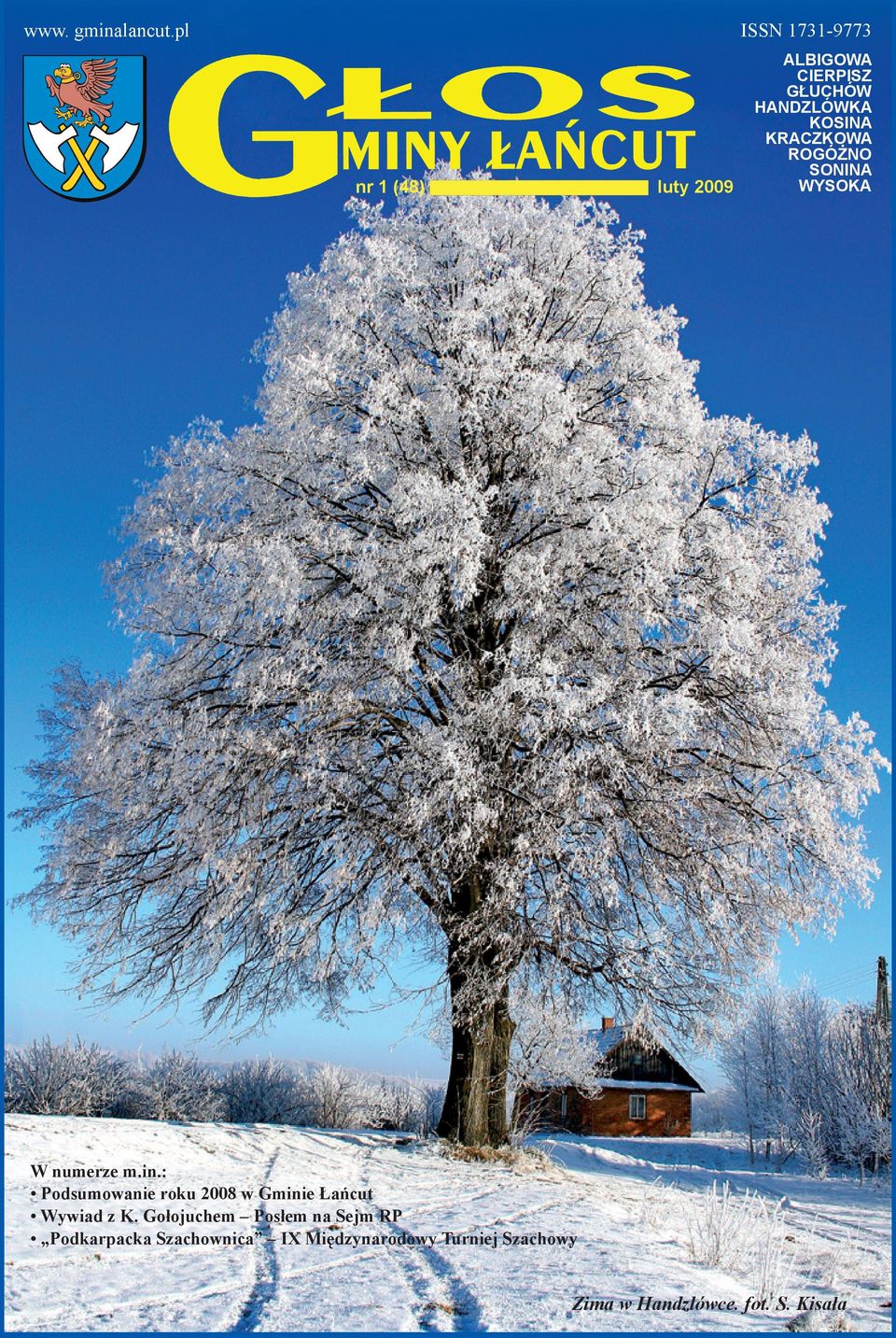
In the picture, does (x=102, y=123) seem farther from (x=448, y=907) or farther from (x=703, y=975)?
(x=703, y=975)

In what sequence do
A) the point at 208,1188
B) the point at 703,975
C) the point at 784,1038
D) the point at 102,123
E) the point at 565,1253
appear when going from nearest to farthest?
the point at 565,1253
the point at 208,1188
the point at 102,123
the point at 703,975
the point at 784,1038

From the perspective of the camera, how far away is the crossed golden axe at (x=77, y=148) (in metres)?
8.00

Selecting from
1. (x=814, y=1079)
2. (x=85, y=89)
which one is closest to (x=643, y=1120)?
(x=814, y=1079)

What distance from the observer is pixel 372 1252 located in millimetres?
6133

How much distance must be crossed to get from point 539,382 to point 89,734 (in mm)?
5666

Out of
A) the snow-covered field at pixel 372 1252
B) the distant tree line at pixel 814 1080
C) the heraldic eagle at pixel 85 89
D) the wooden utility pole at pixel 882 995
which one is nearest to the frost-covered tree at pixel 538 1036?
the snow-covered field at pixel 372 1252

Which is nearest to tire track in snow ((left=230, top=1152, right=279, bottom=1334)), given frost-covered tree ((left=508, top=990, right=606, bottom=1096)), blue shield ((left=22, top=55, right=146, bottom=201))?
frost-covered tree ((left=508, top=990, right=606, bottom=1096))

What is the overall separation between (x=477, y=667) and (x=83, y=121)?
5871 mm

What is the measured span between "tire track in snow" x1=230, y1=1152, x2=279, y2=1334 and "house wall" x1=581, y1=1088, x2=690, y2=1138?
37412 millimetres

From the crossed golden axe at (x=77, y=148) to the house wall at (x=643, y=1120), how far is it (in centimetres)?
3972

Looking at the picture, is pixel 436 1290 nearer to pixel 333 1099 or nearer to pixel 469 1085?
pixel 469 1085

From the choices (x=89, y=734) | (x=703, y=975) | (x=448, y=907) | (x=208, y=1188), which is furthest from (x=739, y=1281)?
(x=89, y=734)

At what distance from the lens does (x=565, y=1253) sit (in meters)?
6.17

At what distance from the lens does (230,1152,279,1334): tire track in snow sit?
475 centimetres
